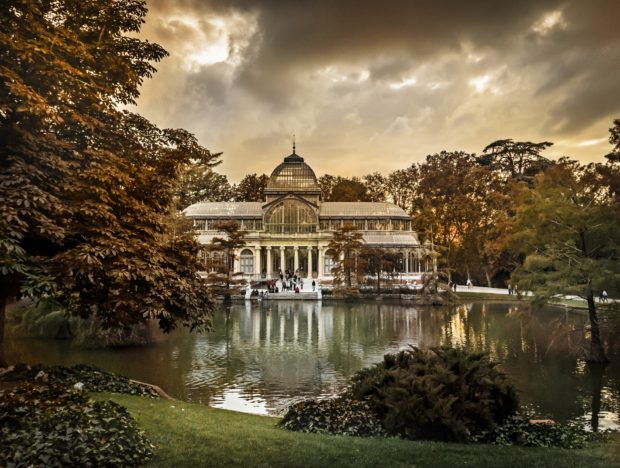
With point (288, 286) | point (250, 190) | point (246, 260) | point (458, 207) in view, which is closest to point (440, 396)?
point (288, 286)

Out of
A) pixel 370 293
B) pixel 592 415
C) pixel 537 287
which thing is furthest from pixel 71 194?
pixel 370 293

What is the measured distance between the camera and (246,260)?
5875cm

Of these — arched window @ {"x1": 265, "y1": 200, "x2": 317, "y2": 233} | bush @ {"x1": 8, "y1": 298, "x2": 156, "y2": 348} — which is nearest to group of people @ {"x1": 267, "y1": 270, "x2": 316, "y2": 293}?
arched window @ {"x1": 265, "y1": 200, "x2": 317, "y2": 233}

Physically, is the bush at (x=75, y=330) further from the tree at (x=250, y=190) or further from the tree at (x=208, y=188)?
the tree at (x=250, y=190)

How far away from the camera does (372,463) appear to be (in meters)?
6.57

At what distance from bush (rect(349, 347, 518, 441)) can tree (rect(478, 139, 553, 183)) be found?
49.6m

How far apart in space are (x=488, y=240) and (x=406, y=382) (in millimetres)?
42710

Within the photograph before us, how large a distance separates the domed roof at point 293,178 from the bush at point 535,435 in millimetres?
54656

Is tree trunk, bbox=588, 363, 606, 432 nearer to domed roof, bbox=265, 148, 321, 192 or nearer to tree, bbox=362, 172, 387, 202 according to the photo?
domed roof, bbox=265, 148, 321, 192

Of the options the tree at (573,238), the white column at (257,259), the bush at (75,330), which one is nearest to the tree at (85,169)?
the bush at (75,330)

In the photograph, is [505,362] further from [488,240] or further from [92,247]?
[488,240]

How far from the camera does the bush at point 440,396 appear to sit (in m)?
8.55

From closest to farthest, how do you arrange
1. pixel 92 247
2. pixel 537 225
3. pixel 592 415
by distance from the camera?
pixel 92 247, pixel 592 415, pixel 537 225

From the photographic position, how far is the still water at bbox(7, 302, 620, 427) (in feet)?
44.5
